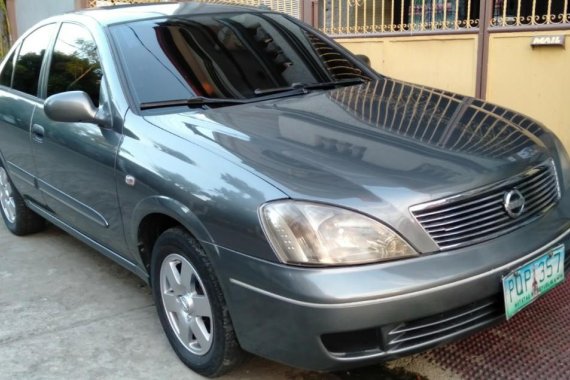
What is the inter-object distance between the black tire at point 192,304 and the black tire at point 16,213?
86.8 inches

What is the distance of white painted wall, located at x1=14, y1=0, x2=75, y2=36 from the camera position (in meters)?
11.8

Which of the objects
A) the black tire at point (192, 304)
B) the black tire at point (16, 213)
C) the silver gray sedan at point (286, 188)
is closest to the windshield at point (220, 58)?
the silver gray sedan at point (286, 188)

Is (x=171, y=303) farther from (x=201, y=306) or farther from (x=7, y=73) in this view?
(x=7, y=73)

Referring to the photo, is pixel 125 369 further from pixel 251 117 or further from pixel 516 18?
pixel 516 18

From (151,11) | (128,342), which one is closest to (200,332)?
(128,342)

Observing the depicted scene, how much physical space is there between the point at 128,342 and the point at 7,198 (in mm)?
2314

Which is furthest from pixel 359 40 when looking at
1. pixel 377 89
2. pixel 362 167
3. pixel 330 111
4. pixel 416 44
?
pixel 362 167

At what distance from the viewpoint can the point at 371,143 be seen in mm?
2666

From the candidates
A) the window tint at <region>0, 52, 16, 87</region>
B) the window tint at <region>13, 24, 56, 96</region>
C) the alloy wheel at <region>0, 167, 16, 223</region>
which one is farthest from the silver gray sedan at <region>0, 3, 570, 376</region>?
the alloy wheel at <region>0, 167, 16, 223</region>

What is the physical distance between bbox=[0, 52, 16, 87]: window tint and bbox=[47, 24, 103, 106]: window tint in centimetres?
80

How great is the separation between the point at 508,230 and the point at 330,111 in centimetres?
105

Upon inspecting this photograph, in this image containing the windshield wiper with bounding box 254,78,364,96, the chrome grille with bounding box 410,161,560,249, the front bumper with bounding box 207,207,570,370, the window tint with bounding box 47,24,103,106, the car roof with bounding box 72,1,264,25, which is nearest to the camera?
the front bumper with bounding box 207,207,570,370

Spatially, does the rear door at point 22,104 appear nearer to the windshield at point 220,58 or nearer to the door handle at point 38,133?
the door handle at point 38,133

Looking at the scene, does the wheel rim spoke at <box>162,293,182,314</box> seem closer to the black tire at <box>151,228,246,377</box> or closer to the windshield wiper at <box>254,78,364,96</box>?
the black tire at <box>151,228,246,377</box>
